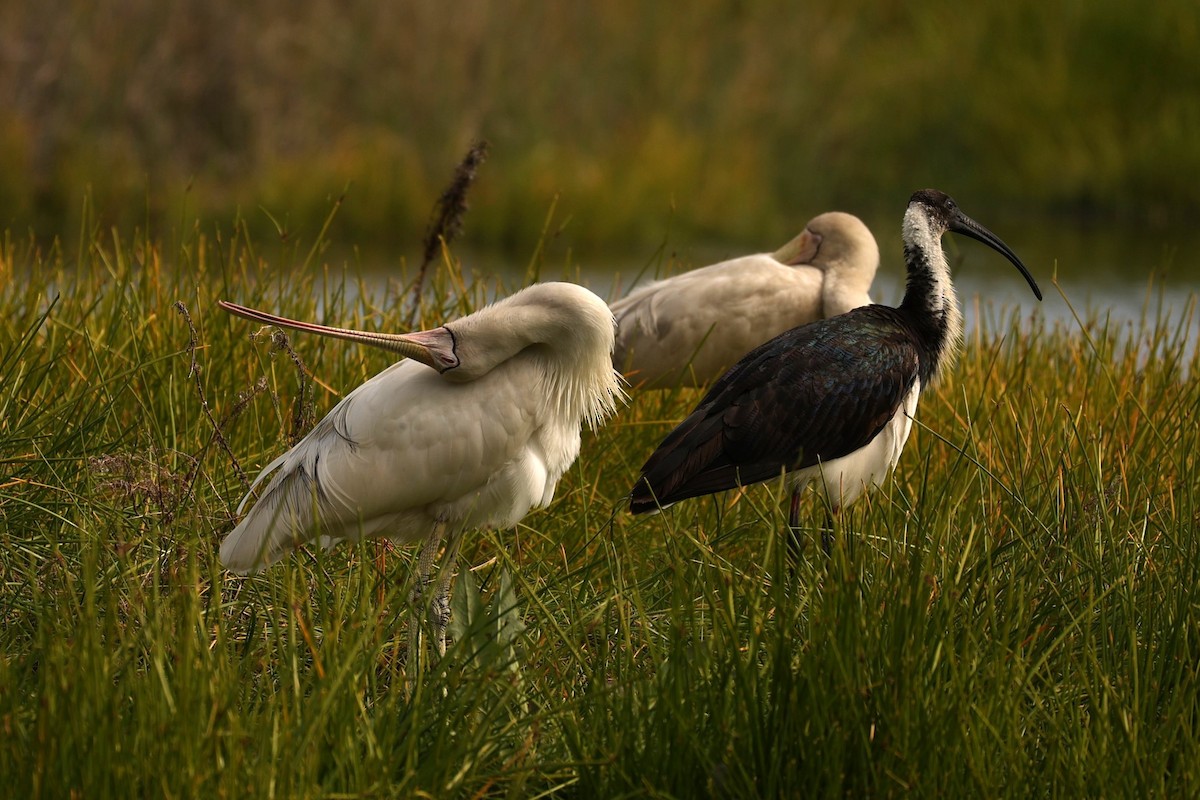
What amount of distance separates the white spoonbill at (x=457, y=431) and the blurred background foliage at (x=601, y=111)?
8.73 metres

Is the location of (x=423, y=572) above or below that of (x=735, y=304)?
below

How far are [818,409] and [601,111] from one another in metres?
11.0

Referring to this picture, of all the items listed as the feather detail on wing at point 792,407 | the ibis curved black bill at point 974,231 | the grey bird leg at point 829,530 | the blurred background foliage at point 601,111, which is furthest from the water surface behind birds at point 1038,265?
the grey bird leg at point 829,530

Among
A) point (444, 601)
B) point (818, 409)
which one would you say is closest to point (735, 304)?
point (818, 409)

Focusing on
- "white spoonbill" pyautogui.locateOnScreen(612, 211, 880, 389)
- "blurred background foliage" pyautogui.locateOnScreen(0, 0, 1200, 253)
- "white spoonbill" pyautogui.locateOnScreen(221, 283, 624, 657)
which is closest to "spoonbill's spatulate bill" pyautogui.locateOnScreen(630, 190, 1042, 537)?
"white spoonbill" pyautogui.locateOnScreen(221, 283, 624, 657)

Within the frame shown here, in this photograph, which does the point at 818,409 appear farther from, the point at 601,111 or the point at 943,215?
the point at 601,111

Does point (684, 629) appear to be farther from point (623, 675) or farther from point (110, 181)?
point (110, 181)

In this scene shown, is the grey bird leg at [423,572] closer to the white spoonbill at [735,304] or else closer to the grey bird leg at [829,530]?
the grey bird leg at [829,530]

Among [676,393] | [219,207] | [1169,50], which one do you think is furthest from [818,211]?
[676,393]

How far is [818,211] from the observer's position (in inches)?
594

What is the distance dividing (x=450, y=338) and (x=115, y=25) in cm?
1035

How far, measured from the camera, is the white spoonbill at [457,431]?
3.37 meters

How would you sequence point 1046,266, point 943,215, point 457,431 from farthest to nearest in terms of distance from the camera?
point 1046,266 < point 943,215 < point 457,431

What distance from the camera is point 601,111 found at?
14.8 meters
